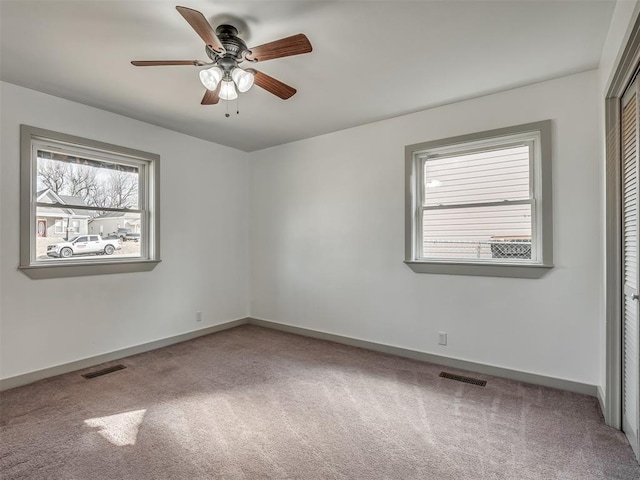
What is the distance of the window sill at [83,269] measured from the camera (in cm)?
299

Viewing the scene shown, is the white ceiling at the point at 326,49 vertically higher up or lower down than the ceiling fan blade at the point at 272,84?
higher up

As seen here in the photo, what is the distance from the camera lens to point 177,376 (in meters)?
3.10

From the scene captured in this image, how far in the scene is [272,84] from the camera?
94.4 inches

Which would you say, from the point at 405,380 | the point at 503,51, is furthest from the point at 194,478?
the point at 503,51

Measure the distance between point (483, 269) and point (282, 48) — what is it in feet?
8.41

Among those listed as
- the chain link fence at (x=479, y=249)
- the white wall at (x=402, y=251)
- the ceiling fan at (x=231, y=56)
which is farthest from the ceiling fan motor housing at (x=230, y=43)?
the chain link fence at (x=479, y=249)

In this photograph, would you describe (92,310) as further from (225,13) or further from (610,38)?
(610,38)

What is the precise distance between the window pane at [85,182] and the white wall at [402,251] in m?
1.76

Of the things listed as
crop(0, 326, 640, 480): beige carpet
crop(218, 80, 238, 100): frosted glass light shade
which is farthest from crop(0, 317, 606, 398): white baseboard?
crop(218, 80, 238, 100): frosted glass light shade

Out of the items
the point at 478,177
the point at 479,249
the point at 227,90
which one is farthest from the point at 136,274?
the point at 478,177

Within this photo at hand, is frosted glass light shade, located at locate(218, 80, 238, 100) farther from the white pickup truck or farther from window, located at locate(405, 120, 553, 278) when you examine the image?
the white pickup truck

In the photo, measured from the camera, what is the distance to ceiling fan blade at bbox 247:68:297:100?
2.28m

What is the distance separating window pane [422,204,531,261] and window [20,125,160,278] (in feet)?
10.5

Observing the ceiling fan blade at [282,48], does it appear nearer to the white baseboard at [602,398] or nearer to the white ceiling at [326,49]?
the white ceiling at [326,49]
